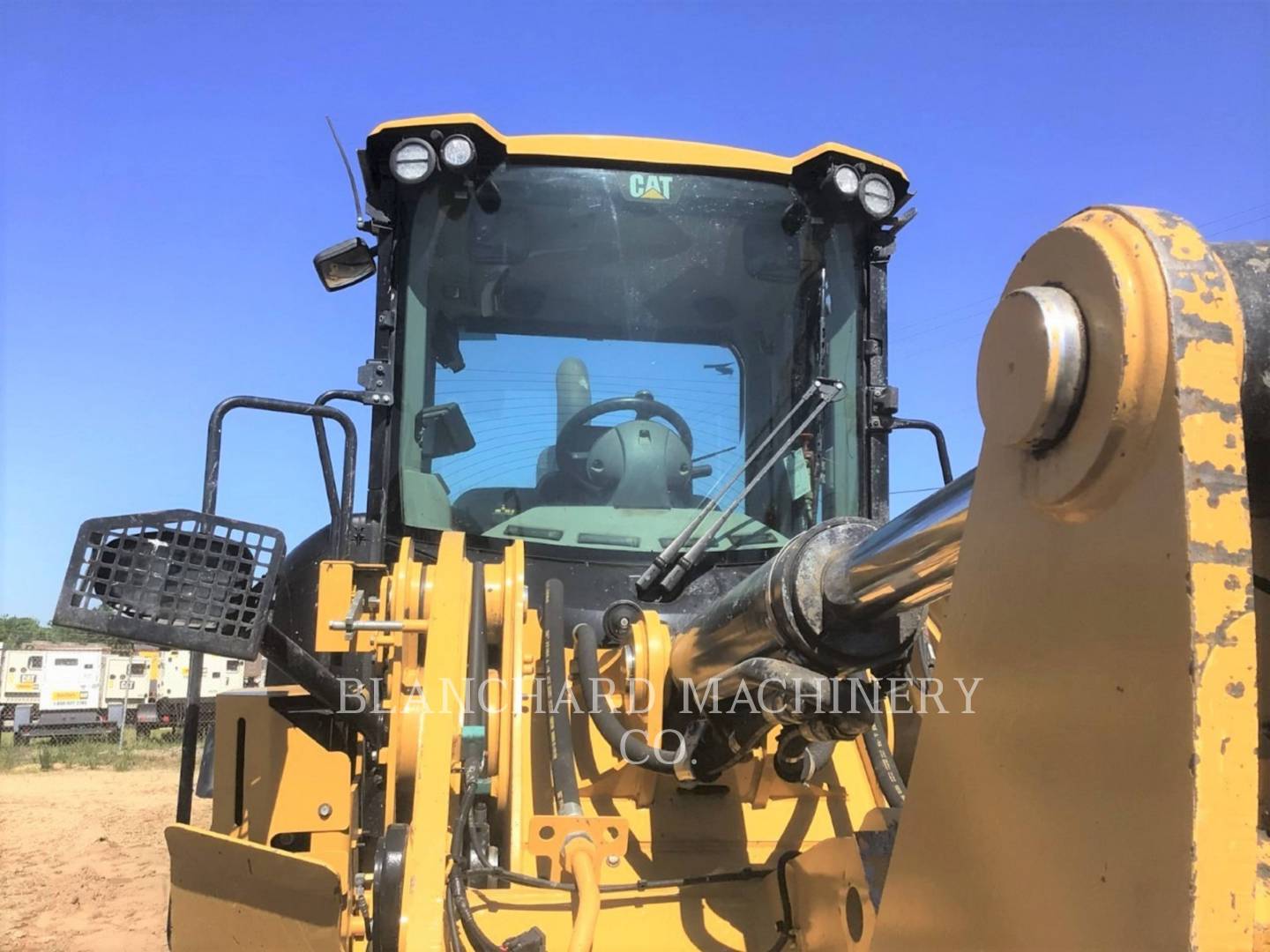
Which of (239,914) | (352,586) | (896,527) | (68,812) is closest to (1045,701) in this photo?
(896,527)

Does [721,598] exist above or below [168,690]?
above

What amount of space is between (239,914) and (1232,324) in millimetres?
2585

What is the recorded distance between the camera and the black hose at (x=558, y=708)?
2586 millimetres

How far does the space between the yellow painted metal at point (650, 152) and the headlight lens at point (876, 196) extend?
6 centimetres

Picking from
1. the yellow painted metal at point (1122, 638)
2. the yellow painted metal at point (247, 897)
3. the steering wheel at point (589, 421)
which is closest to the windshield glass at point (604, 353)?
the steering wheel at point (589, 421)

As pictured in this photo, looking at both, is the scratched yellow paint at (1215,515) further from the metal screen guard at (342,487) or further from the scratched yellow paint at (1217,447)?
the metal screen guard at (342,487)

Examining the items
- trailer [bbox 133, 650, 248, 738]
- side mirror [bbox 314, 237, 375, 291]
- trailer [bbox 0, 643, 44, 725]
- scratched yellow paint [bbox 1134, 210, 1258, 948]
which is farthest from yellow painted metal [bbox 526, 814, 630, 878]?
trailer [bbox 0, 643, 44, 725]

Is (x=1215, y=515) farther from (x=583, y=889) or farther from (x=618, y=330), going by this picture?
(x=618, y=330)

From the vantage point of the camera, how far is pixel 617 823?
97.7 inches

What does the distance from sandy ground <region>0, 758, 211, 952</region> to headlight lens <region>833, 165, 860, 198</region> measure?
7590 mm

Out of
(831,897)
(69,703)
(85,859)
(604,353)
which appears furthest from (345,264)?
(69,703)

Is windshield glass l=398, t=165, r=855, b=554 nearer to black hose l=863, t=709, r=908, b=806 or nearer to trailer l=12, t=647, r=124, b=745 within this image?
black hose l=863, t=709, r=908, b=806

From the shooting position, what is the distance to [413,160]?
11.6ft

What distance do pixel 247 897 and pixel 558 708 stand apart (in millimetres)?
892
